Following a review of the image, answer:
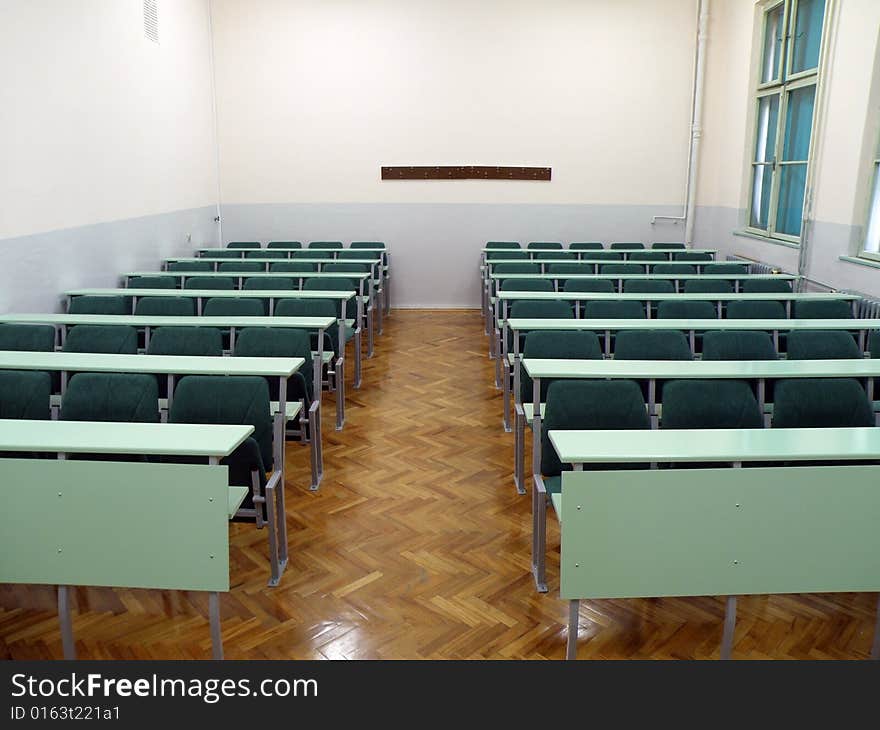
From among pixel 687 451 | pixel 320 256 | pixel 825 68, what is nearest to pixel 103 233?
pixel 320 256

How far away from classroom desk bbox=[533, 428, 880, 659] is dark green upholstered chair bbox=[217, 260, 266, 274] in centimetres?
551

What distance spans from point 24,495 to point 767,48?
27.7ft

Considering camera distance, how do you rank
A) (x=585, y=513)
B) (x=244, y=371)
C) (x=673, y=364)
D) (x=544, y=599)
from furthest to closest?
(x=673, y=364) < (x=244, y=371) < (x=544, y=599) < (x=585, y=513)

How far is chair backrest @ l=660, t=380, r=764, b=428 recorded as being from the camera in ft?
10.4

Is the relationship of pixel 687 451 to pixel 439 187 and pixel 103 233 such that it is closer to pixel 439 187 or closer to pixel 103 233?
pixel 103 233

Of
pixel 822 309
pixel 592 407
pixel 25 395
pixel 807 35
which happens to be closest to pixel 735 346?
pixel 592 407

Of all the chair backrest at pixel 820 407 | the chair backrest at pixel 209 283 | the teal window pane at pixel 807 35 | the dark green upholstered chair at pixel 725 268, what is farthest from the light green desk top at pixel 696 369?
the teal window pane at pixel 807 35

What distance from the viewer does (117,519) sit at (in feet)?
8.02

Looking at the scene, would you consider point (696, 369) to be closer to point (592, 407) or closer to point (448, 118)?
point (592, 407)

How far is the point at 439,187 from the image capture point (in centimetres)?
982

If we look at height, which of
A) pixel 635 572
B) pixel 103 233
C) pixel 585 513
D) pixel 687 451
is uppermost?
pixel 103 233

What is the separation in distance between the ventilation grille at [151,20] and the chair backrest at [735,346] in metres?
6.13

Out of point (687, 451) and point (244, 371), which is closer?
point (687, 451)

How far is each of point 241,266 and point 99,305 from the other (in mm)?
2184
